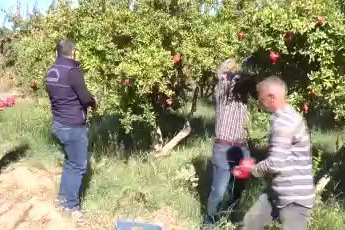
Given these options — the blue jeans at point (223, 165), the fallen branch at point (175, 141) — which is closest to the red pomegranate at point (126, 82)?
the fallen branch at point (175, 141)

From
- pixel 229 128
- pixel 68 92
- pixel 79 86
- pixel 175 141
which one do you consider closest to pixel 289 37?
pixel 229 128

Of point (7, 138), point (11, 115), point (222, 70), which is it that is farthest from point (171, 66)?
point (11, 115)

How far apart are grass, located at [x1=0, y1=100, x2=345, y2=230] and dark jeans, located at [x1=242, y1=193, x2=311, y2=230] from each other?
26.5 inches

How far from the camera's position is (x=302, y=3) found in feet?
18.0

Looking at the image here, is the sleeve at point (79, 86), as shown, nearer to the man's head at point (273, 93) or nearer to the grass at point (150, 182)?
the grass at point (150, 182)

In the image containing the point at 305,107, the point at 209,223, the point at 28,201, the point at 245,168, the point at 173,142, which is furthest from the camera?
the point at 173,142

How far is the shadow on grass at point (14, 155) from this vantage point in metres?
7.93

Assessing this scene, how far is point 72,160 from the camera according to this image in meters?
6.16

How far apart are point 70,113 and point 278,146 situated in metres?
2.64

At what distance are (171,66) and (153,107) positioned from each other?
3.02 ft

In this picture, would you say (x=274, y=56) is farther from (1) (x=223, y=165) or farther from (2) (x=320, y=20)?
(1) (x=223, y=165)

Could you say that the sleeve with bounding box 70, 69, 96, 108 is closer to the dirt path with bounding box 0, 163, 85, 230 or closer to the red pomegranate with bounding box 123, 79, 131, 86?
the red pomegranate with bounding box 123, 79, 131, 86

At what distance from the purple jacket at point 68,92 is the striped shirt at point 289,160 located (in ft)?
7.73

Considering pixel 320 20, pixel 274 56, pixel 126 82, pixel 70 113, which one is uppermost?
pixel 320 20
